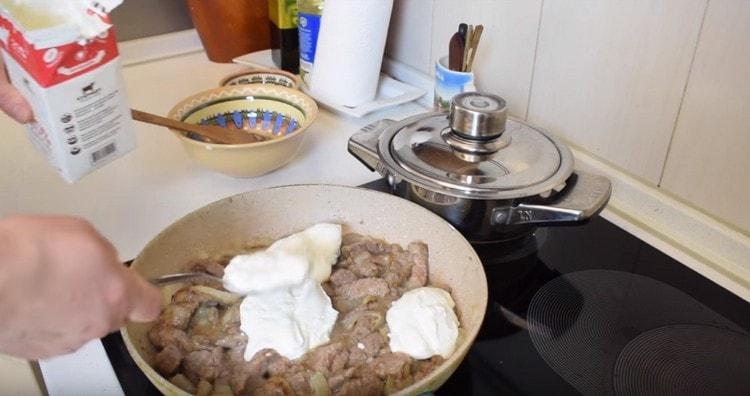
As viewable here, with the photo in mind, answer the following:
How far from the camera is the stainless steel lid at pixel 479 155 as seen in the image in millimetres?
692

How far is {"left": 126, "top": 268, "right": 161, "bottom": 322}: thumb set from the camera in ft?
1.47

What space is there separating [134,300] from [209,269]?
0.24 metres

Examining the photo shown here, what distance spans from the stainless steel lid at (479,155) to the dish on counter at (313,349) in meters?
0.08

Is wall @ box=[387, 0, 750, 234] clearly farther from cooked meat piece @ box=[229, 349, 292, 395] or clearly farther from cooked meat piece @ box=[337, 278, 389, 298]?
cooked meat piece @ box=[229, 349, 292, 395]

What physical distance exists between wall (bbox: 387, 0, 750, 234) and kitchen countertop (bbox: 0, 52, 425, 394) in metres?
0.24

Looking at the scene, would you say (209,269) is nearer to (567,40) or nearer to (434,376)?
(434,376)

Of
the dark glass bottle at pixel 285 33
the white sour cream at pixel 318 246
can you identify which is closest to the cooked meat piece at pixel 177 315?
the white sour cream at pixel 318 246

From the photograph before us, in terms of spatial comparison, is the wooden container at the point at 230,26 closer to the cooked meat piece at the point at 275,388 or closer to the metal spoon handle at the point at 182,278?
the metal spoon handle at the point at 182,278

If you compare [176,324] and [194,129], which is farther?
[194,129]

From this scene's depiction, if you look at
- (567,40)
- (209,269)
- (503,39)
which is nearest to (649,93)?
(567,40)

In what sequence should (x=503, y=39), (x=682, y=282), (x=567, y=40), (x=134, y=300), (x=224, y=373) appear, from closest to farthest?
(x=134, y=300)
(x=224, y=373)
(x=682, y=282)
(x=567, y=40)
(x=503, y=39)

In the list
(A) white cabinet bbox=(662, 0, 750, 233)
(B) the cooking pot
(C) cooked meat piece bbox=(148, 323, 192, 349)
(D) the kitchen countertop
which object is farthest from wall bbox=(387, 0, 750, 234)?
(C) cooked meat piece bbox=(148, 323, 192, 349)

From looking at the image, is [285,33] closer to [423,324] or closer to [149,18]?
[149,18]

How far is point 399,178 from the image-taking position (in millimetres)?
725
